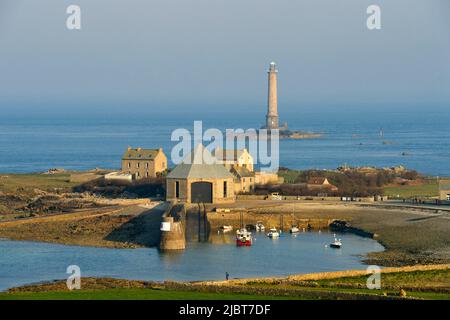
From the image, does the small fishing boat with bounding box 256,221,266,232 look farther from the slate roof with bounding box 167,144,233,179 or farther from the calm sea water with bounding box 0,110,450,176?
the calm sea water with bounding box 0,110,450,176

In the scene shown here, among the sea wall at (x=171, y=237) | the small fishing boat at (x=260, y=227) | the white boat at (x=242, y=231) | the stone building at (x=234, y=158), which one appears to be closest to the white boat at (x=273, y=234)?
the white boat at (x=242, y=231)

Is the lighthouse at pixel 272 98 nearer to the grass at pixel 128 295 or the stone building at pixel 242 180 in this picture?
the stone building at pixel 242 180

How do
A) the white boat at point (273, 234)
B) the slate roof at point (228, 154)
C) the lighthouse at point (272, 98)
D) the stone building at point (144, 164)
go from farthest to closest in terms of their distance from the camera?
1. the lighthouse at point (272, 98)
2. the stone building at point (144, 164)
3. the slate roof at point (228, 154)
4. the white boat at point (273, 234)

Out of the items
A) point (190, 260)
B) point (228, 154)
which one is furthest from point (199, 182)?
point (190, 260)

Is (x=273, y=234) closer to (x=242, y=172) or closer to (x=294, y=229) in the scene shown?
(x=294, y=229)

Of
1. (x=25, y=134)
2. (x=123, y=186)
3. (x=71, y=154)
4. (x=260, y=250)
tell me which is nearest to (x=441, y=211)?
(x=260, y=250)
